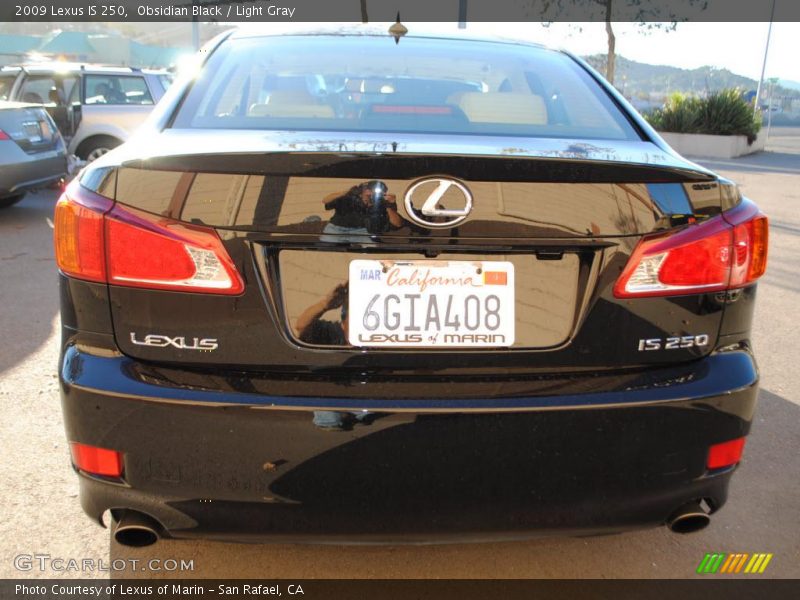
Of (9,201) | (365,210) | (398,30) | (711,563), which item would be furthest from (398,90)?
(9,201)

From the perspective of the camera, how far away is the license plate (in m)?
1.70

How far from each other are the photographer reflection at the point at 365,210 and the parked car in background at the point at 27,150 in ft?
23.3

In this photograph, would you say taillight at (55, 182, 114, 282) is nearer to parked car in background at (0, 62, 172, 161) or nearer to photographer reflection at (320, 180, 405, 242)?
photographer reflection at (320, 180, 405, 242)

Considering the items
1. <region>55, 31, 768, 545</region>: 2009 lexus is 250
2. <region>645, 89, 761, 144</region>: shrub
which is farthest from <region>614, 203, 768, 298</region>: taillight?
<region>645, 89, 761, 144</region>: shrub

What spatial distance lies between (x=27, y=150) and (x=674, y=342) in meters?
7.80

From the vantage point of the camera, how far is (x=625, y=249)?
1.76m

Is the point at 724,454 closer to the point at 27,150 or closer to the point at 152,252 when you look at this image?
the point at 152,252

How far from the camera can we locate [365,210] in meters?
1.67

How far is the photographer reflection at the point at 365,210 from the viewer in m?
1.66

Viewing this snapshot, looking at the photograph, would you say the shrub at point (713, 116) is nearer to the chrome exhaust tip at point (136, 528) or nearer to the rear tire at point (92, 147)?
the rear tire at point (92, 147)

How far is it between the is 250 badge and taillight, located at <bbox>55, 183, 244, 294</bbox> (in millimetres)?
983

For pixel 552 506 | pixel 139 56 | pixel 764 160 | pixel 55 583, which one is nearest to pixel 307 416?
pixel 552 506

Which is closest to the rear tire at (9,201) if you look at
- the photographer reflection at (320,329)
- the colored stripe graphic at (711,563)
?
the photographer reflection at (320,329)

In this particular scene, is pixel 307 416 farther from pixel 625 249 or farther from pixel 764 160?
pixel 764 160
